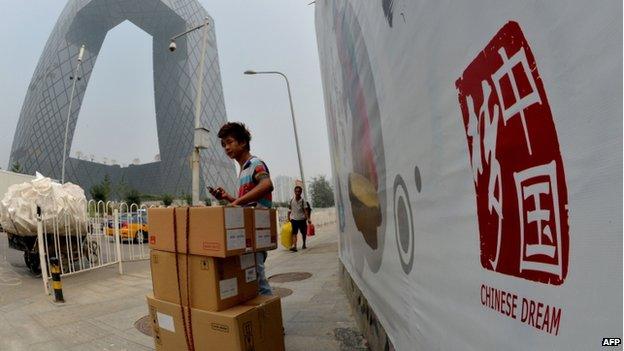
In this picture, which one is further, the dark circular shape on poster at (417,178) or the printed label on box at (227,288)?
the printed label on box at (227,288)

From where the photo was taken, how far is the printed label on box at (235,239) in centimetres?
262

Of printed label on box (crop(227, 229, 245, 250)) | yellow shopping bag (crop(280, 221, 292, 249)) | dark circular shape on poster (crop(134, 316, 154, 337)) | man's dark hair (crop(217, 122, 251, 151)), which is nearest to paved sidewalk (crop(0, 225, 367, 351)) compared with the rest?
dark circular shape on poster (crop(134, 316, 154, 337))

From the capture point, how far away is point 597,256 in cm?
73

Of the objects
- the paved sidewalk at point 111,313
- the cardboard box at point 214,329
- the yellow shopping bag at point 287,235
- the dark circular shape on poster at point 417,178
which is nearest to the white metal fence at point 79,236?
the paved sidewalk at point 111,313

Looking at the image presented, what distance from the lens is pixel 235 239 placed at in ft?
8.78

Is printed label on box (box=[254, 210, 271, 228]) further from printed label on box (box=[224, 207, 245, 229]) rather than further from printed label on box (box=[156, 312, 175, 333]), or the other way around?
printed label on box (box=[156, 312, 175, 333])

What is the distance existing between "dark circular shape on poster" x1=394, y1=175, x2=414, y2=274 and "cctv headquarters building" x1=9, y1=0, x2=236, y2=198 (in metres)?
70.9

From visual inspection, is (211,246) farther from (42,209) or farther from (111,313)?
(42,209)

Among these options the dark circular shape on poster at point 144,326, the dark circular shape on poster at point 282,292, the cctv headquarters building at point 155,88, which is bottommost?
the dark circular shape on poster at point 282,292

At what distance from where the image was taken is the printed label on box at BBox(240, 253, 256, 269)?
293 cm

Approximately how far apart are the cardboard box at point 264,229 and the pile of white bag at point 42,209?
5.98 m

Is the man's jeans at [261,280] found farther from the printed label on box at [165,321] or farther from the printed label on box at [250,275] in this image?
Result: the printed label on box at [165,321]

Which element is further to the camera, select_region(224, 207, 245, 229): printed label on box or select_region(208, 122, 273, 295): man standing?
select_region(208, 122, 273, 295): man standing

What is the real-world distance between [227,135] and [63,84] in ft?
287
